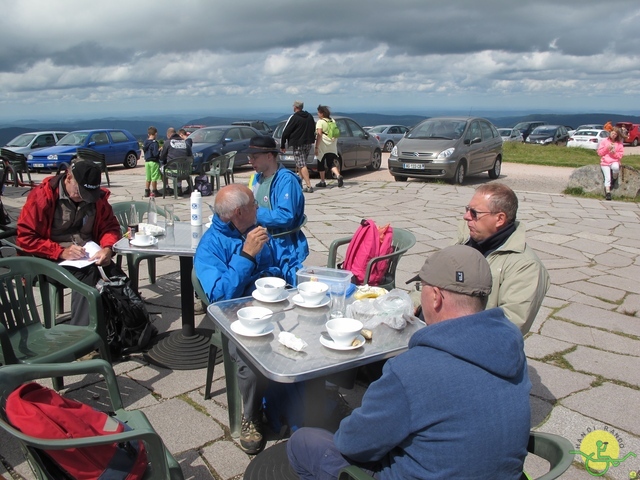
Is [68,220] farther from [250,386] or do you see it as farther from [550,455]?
[550,455]

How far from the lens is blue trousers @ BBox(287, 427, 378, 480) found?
6.09 feet

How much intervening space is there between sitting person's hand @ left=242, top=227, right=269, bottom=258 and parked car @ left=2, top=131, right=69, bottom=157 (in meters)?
16.4

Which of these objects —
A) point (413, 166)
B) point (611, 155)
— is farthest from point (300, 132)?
point (611, 155)

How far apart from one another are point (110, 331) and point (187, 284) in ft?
2.09

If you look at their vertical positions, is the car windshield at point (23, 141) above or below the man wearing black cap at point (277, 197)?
below

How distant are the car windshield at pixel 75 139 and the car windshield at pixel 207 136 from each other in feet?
14.3

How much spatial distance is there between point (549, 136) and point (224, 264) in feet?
108

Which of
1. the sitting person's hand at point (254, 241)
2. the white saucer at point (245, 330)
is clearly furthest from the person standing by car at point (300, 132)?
the white saucer at point (245, 330)

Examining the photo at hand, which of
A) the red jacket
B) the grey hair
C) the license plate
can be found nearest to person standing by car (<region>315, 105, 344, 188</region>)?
the license plate

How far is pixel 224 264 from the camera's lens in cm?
296

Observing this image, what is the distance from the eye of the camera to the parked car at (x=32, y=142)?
1683 centimetres

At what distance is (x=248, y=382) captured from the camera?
2.69 meters

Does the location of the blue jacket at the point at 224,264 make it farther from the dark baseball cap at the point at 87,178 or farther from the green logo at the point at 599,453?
the green logo at the point at 599,453

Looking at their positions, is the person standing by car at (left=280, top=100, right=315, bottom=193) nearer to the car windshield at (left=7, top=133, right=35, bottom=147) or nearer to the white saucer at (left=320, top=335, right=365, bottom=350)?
the white saucer at (left=320, top=335, right=365, bottom=350)
